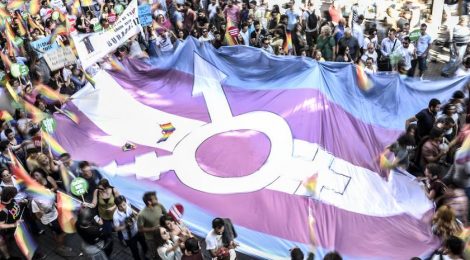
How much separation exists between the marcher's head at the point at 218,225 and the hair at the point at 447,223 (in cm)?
265

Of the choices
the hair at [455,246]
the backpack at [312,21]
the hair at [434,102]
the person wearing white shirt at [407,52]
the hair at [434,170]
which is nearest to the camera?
the hair at [455,246]

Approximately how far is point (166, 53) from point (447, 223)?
7298 millimetres

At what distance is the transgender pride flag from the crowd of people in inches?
18.9

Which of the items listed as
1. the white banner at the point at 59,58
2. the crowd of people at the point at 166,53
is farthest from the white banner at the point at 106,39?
the white banner at the point at 59,58

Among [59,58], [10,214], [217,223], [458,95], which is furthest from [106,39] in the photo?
[458,95]

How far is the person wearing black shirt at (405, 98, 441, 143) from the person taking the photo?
8203 millimetres

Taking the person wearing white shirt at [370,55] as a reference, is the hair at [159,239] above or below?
below

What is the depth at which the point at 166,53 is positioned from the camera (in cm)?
1134

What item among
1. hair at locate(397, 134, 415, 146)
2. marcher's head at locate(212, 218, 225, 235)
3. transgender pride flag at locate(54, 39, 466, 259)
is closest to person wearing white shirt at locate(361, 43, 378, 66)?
transgender pride flag at locate(54, 39, 466, 259)

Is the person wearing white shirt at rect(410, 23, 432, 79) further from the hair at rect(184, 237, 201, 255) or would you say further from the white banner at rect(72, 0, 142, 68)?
the hair at rect(184, 237, 201, 255)

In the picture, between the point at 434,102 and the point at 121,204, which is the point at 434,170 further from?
the point at 121,204

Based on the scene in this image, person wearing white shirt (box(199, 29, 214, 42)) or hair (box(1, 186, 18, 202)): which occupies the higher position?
person wearing white shirt (box(199, 29, 214, 42))

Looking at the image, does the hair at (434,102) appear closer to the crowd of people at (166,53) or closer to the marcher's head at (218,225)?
the crowd of people at (166,53)

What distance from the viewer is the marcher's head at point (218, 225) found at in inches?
236
